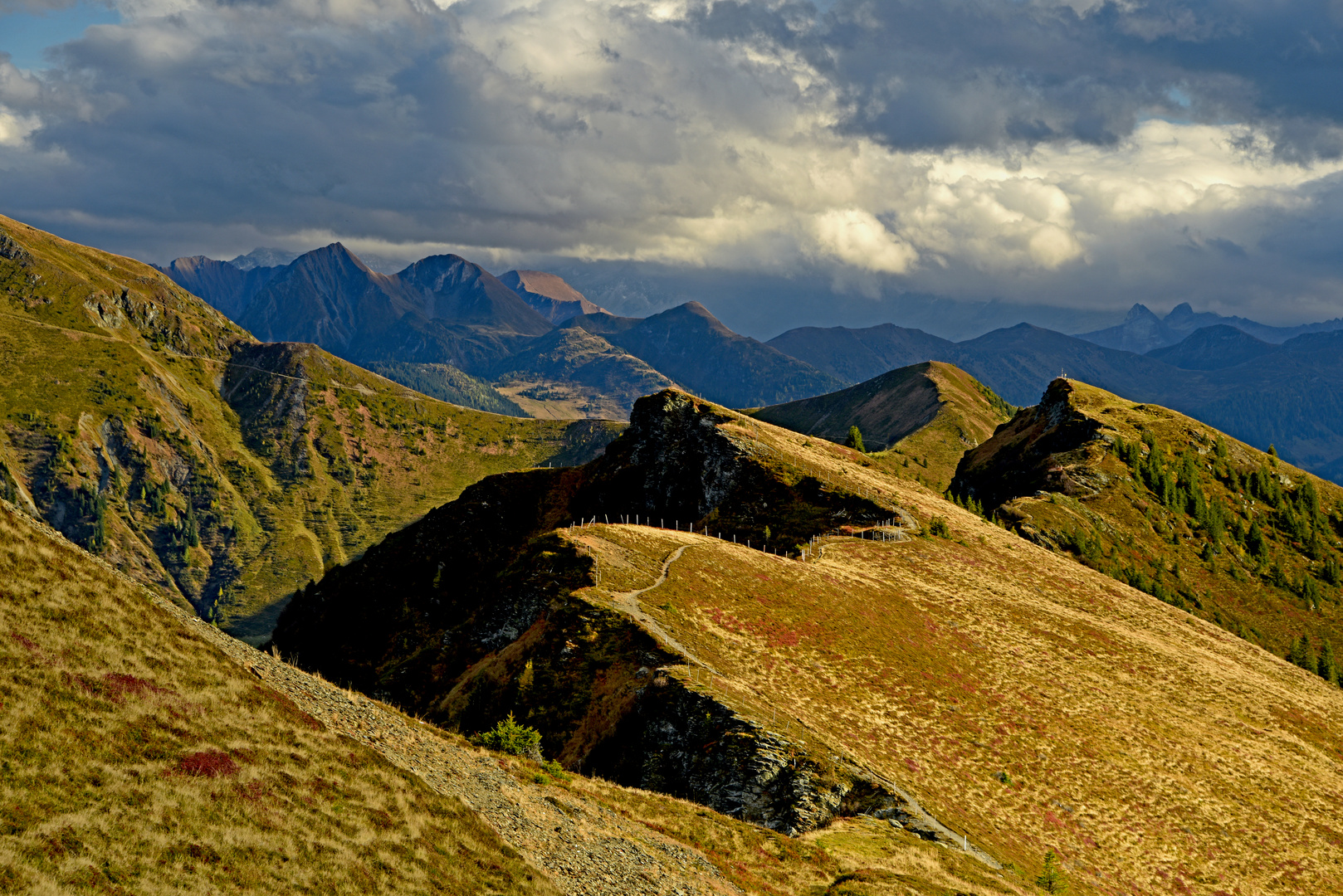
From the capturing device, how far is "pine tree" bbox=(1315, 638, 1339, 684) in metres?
155

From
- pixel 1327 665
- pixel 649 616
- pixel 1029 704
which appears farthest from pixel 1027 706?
pixel 1327 665

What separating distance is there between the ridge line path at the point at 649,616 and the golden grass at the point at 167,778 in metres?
28.7

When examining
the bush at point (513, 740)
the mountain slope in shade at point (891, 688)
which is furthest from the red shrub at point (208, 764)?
the mountain slope in shade at point (891, 688)

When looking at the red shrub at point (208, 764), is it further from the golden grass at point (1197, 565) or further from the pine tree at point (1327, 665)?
the pine tree at point (1327, 665)

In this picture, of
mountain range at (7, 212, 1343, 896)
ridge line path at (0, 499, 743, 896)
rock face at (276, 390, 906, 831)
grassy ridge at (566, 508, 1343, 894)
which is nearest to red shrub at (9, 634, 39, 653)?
mountain range at (7, 212, 1343, 896)

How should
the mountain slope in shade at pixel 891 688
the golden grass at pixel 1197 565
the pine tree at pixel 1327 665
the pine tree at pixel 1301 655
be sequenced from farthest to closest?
the golden grass at pixel 1197 565, the pine tree at pixel 1301 655, the pine tree at pixel 1327 665, the mountain slope in shade at pixel 891 688

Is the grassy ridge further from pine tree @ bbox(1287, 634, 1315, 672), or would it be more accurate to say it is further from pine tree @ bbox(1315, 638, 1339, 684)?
pine tree @ bbox(1315, 638, 1339, 684)

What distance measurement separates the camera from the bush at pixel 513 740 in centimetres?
5166

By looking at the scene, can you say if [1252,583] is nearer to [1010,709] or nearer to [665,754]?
[1010,709]

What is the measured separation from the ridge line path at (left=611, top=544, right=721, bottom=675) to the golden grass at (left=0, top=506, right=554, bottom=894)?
2869 cm

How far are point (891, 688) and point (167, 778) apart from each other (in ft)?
177

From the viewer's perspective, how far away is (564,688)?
6500 cm

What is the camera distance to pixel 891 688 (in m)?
67.9

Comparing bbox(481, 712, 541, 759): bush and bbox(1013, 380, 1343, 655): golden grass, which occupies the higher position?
bbox(1013, 380, 1343, 655): golden grass
